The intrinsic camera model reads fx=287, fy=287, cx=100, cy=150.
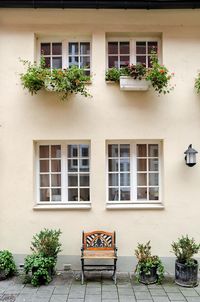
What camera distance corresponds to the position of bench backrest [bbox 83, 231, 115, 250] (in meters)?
6.52

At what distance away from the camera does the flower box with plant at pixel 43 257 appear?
19.8ft

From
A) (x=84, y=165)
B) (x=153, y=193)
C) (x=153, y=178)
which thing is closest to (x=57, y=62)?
(x=84, y=165)

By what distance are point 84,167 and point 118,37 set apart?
3394mm

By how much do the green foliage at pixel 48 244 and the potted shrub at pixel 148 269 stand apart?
1856mm

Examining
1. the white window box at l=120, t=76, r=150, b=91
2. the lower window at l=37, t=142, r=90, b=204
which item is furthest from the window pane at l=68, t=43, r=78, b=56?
the lower window at l=37, t=142, r=90, b=204

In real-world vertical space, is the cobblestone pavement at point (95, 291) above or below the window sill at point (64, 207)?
below

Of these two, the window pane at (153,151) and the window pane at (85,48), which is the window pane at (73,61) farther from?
the window pane at (153,151)

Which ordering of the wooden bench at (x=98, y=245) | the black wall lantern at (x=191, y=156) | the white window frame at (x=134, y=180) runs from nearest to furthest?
the wooden bench at (x=98, y=245) → the black wall lantern at (x=191, y=156) → the white window frame at (x=134, y=180)

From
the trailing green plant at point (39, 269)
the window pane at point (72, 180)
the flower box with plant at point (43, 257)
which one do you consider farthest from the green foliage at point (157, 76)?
the trailing green plant at point (39, 269)

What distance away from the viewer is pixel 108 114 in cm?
690

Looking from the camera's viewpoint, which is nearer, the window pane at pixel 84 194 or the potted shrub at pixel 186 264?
the potted shrub at pixel 186 264

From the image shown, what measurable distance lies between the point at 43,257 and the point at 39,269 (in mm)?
335

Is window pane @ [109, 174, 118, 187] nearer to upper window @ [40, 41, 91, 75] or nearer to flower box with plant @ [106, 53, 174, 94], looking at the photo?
flower box with plant @ [106, 53, 174, 94]

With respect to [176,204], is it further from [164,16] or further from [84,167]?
[164,16]
